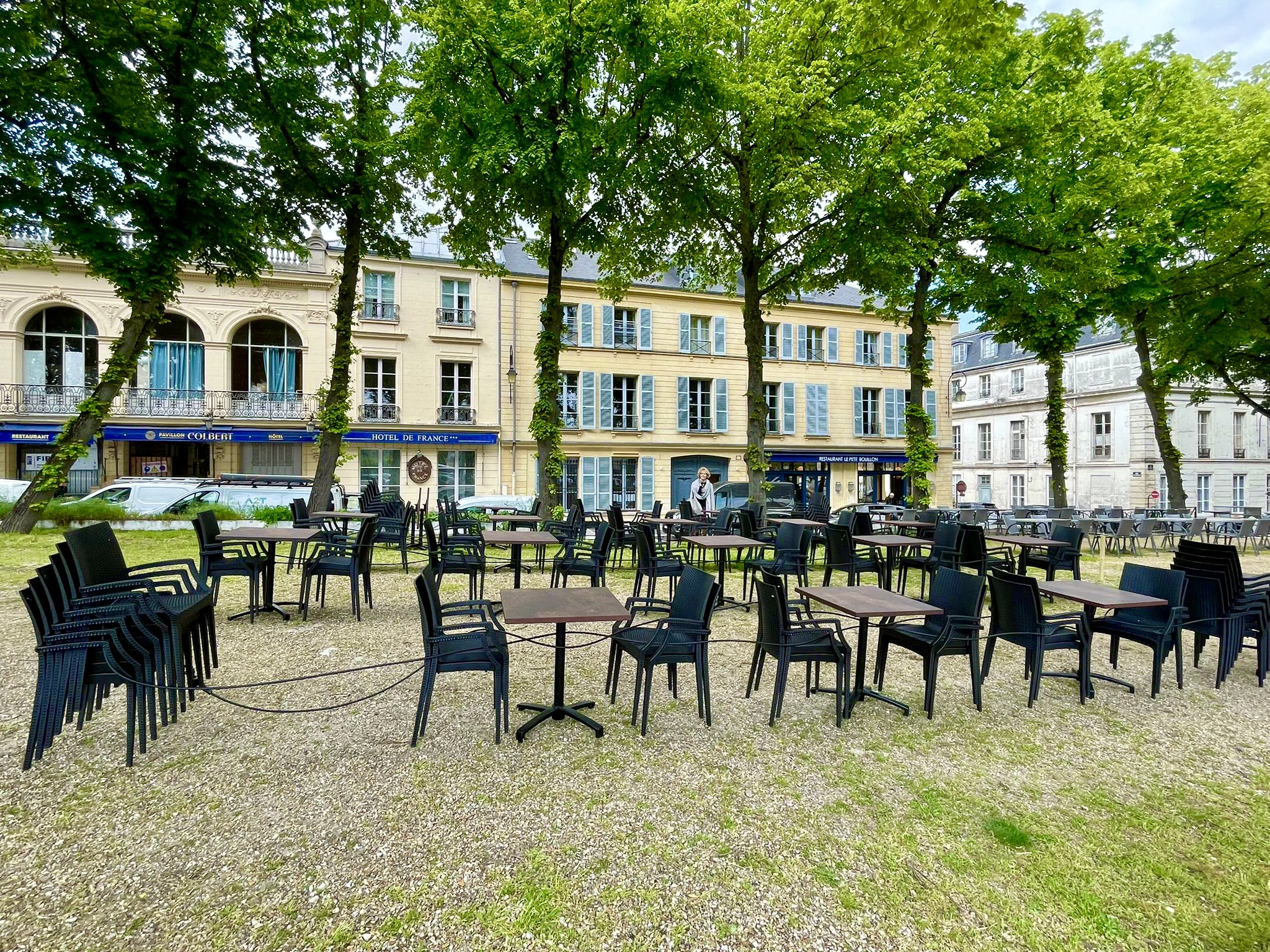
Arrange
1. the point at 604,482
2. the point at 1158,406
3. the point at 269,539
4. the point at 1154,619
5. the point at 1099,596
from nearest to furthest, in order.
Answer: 1. the point at 1099,596
2. the point at 1154,619
3. the point at 269,539
4. the point at 1158,406
5. the point at 604,482

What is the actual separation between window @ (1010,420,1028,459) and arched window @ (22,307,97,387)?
136 ft

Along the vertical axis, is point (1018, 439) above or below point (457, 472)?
above

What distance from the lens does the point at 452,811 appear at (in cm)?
295

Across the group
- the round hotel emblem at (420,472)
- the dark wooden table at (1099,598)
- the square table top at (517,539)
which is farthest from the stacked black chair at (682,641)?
the round hotel emblem at (420,472)

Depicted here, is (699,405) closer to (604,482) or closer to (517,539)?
(604,482)

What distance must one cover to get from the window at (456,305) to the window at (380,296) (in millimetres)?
1585

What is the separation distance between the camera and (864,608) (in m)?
4.07

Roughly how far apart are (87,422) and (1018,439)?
39.3 m

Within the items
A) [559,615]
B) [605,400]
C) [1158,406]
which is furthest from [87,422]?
[1158,406]

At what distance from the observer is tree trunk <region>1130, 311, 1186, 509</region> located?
52.7ft

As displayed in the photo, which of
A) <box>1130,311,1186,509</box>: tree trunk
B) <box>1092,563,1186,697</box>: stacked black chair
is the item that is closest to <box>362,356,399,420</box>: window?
<box>1092,563,1186,697</box>: stacked black chair

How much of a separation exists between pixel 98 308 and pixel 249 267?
1319 cm

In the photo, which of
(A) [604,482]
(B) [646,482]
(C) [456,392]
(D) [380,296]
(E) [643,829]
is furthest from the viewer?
(B) [646,482]

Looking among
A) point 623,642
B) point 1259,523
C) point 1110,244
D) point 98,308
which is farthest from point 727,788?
point 98,308
